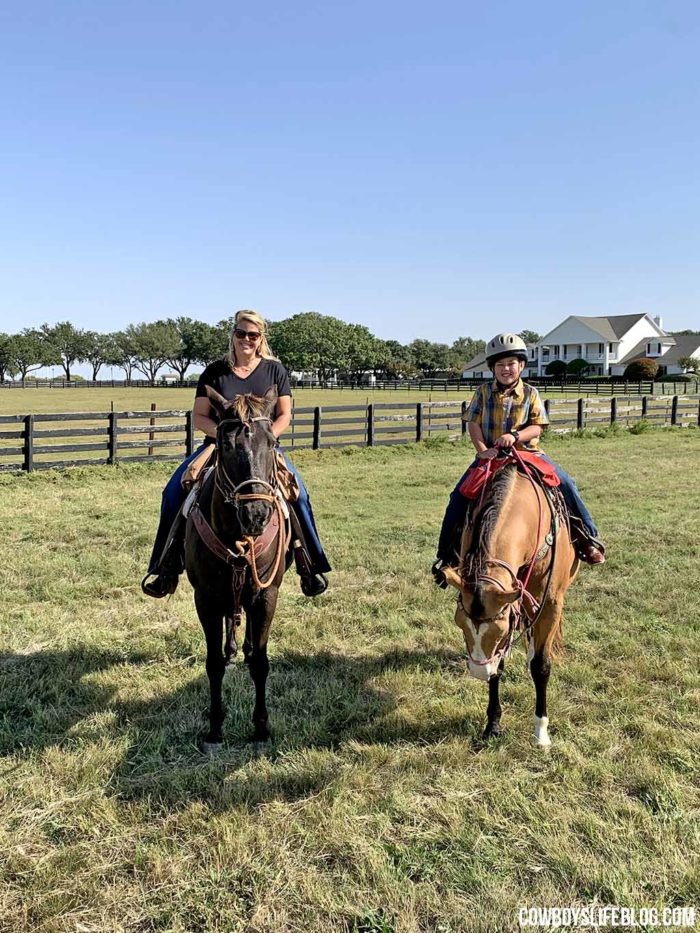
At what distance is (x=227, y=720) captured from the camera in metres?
4.20

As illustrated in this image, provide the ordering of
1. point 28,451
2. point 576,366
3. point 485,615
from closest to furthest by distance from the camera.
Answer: point 485,615
point 28,451
point 576,366

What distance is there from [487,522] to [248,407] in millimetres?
1478

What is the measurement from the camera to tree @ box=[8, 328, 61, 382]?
354 ft

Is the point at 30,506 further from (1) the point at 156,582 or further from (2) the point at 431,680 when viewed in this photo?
(2) the point at 431,680

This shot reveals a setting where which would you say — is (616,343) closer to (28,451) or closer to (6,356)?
(28,451)

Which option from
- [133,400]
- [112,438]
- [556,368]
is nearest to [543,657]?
[112,438]

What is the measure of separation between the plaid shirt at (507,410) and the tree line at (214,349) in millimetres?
92359

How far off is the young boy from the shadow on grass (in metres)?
1.08

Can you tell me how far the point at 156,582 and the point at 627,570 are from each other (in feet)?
18.3

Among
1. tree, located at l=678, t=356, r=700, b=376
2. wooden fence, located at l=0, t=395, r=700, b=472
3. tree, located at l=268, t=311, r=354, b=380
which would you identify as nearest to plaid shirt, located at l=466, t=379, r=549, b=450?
wooden fence, located at l=0, t=395, r=700, b=472

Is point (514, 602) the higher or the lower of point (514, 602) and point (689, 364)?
the lower

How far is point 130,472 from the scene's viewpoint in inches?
560

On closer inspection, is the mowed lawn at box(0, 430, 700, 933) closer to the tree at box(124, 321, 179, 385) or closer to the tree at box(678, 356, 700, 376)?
the tree at box(678, 356, 700, 376)

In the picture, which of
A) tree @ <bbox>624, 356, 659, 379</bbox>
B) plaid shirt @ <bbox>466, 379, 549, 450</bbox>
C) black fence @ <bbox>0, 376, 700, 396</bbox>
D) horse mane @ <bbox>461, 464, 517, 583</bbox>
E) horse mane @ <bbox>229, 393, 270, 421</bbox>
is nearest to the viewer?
horse mane @ <bbox>461, 464, 517, 583</bbox>
